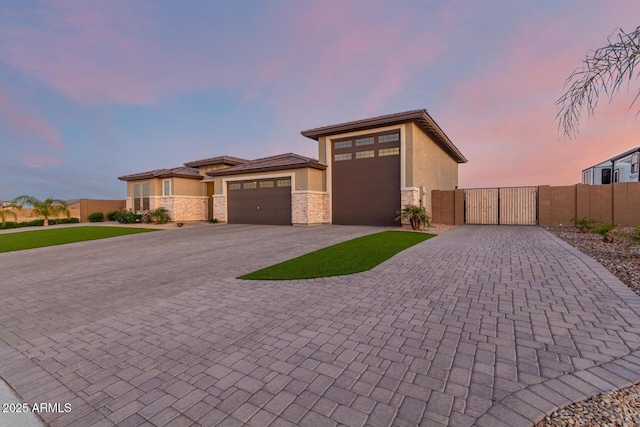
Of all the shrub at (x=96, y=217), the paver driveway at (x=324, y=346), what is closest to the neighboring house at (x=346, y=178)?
the shrub at (x=96, y=217)

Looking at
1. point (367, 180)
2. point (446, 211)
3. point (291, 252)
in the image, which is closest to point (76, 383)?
point (291, 252)

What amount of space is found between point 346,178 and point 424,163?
5201mm

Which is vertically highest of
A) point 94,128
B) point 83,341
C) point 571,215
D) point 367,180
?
point 94,128

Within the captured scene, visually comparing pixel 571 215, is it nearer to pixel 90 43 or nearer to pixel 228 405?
pixel 228 405

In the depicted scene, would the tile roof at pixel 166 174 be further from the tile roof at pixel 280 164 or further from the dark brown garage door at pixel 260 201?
the dark brown garage door at pixel 260 201

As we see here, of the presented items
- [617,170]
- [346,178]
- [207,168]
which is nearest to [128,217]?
[207,168]

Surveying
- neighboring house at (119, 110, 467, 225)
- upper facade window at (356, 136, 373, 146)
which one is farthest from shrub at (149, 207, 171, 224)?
upper facade window at (356, 136, 373, 146)

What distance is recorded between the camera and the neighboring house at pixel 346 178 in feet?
53.0

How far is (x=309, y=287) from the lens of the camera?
5156 millimetres

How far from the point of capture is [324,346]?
2971mm

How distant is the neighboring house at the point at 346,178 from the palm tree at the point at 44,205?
994cm

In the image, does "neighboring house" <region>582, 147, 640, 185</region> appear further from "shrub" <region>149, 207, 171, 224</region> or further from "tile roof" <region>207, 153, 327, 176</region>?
"shrub" <region>149, 207, 171, 224</region>

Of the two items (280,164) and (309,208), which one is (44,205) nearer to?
(280,164)

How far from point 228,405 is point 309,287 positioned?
122 inches
